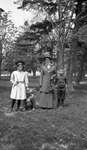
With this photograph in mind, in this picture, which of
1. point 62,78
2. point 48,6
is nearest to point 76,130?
point 62,78

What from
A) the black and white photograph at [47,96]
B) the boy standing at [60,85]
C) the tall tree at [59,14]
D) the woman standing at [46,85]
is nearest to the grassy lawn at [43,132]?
the black and white photograph at [47,96]

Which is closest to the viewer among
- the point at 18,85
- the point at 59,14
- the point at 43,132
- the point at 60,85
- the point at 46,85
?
the point at 43,132

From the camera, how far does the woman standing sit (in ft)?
28.2

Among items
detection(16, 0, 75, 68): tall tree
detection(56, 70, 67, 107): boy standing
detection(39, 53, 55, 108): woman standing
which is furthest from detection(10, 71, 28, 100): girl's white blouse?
detection(16, 0, 75, 68): tall tree

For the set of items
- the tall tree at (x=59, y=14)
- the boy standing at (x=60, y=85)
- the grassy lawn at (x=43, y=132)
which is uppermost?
the tall tree at (x=59, y=14)

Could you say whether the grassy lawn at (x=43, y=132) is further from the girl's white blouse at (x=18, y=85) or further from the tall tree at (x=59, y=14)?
the tall tree at (x=59, y=14)

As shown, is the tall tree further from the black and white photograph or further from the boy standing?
the boy standing

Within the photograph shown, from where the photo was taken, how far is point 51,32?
17562 millimetres

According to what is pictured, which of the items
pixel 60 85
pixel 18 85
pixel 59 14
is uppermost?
pixel 59 14

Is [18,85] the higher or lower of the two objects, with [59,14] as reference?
lower

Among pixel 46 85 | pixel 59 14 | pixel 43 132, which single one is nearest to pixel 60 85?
pixel 46 85

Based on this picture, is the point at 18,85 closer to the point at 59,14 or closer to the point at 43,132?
the point at 43,132

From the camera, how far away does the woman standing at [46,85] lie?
339 inches

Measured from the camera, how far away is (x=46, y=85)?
28.4 feet
